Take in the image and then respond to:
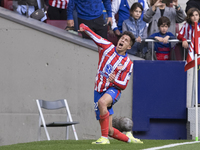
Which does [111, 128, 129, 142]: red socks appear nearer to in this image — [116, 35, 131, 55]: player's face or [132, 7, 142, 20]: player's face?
[116, 35, 131, 55]: player's face

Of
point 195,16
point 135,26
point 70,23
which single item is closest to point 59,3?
point 70,23

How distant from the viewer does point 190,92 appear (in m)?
10.5

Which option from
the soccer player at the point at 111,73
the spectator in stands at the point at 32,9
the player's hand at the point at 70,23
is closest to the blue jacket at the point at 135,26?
the player's hand at the point at 70,23

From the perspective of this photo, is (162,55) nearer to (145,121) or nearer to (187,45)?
(187,45)

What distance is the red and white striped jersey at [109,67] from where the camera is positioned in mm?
7270

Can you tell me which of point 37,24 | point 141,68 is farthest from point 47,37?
point 141,68

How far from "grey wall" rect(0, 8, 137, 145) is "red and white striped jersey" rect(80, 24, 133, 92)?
3061mm

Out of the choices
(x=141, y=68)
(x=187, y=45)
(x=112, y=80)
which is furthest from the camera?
(x=141, y=68)

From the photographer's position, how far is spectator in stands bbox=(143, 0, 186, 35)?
10.2m

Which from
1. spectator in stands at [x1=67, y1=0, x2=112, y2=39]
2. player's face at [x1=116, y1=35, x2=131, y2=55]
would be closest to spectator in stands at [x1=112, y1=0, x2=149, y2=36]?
spectator in stands at [x1=67, y1=0, x2=112, y2=39]

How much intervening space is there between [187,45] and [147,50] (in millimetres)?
849

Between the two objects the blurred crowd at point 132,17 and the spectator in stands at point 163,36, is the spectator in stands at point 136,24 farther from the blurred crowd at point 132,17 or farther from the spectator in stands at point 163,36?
the spectator in stands at point 163,36

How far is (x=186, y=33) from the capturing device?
9.98 metres

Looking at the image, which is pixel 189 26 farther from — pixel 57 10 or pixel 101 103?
pixel 101 103
